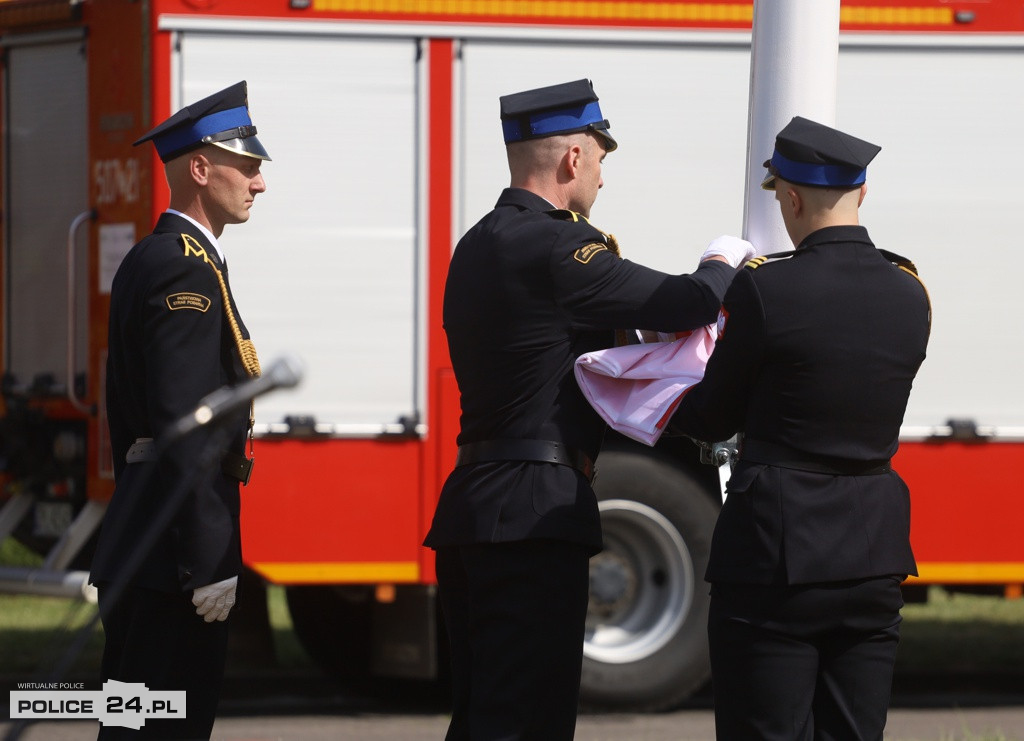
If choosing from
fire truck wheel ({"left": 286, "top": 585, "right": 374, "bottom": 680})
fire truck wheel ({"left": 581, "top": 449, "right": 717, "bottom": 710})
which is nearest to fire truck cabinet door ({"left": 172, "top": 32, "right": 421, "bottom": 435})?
fire truck wheel ({"left": 581, "top": 449, "right": 717, "bottom": 710})

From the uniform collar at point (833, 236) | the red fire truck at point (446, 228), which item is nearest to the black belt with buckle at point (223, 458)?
the uniform collar at point (833, 236)

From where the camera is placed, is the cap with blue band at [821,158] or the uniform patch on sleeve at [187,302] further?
the uniform patch on sleeve at [187,302]

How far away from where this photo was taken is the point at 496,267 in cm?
338

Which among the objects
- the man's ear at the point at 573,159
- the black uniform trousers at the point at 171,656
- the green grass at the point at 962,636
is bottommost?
the green grass at the point at 962,636

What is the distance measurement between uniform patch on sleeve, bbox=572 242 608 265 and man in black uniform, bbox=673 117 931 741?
1.16 ft

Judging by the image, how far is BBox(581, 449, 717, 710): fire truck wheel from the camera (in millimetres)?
6172

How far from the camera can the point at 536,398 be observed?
3385 mm

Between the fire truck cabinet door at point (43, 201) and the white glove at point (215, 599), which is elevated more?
the fire truck cabinet door at point (43, 201)

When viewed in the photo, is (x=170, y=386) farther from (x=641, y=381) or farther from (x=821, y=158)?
(x=821, y=158)

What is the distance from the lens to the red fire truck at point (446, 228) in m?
5.96

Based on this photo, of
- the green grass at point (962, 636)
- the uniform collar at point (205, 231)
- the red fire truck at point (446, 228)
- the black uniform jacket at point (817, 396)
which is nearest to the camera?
the black uniform jacket at point (817, 396)

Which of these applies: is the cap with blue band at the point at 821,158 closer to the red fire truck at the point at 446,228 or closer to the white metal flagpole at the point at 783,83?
Result: the white metal flagpole at the point at 783,83

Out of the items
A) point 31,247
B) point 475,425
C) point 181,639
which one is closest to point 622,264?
point 475,425

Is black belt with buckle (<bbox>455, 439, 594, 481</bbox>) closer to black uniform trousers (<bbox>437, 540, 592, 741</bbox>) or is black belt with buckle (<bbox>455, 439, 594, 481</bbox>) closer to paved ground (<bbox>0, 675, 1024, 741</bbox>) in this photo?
black uniform trousers (<bbox>437, 540, 592, 741</bbox>)
